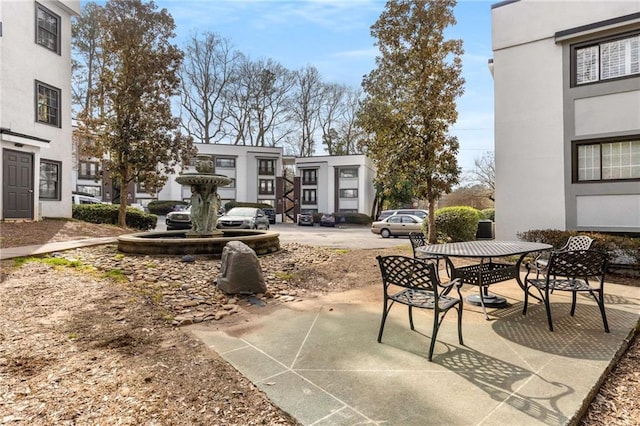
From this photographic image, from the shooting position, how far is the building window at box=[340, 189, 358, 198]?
128 feet

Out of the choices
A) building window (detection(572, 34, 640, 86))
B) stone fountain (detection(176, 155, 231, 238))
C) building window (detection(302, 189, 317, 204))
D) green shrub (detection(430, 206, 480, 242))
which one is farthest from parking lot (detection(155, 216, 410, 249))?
building window (detection(302, 189, 317, 204))

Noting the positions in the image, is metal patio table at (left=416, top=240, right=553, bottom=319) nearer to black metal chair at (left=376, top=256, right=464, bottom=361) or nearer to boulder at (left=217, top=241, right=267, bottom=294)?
black metal chair at (left=376, top=256, right=464, bottom=361)

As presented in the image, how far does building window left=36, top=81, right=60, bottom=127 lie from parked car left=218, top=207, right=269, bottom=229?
24.8ft

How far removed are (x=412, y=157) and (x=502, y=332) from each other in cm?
806

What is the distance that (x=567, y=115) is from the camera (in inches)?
332

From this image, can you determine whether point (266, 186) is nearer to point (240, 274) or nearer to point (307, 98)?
point (307, 98)

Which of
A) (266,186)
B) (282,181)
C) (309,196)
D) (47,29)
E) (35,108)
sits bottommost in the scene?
(309,196)

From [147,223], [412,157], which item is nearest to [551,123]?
[412,157]

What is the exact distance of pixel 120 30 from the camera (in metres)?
14.4

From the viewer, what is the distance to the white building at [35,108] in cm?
1127

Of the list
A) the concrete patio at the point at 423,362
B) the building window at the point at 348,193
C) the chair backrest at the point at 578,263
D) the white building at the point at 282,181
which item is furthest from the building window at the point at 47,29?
the building window at the point at 348,193

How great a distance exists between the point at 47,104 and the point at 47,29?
9.26 feet

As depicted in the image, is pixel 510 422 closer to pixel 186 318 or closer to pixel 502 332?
pixel 502 332

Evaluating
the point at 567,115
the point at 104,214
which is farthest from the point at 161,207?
the point at 567,115
